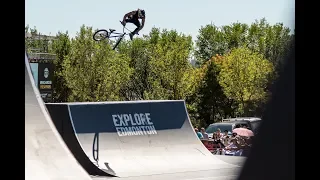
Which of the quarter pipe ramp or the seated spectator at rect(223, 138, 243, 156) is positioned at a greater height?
the quarter pipe ramp

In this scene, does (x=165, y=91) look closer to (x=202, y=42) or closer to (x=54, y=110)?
(x=202, y=42)

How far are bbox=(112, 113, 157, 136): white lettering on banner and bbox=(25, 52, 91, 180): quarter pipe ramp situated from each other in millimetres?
3459

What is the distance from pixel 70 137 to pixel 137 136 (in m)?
1.84

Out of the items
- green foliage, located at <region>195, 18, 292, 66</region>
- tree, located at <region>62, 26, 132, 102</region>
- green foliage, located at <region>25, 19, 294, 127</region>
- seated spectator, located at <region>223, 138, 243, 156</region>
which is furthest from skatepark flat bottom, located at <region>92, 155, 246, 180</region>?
green foliage, located at <region>195, 18, 292, 66</region>

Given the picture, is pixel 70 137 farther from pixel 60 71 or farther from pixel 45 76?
pixel 45 76

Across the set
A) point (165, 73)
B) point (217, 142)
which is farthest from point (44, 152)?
point (165, 73)

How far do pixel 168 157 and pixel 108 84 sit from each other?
67.6 ft

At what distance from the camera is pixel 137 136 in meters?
12.1

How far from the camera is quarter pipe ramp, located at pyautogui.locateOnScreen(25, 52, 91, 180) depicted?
7.79m

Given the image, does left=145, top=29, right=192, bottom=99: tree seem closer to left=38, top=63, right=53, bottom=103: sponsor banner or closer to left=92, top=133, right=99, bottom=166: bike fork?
left=38, top=63, right=53, bottom=103: sponsor banner

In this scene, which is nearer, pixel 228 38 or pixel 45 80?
pixel 45 80

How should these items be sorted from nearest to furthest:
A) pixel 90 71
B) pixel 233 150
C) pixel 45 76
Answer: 1. pixel 233 150
2. pixel 90 71
3. pixel 45 76

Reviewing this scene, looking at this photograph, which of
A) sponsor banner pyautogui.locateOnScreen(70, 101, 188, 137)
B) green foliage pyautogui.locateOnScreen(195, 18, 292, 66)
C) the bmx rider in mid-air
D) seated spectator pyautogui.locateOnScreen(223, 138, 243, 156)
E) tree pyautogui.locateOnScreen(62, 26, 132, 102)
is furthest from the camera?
green foliage pyautogui.locateOnScreen(195, 18, 292, 66)
